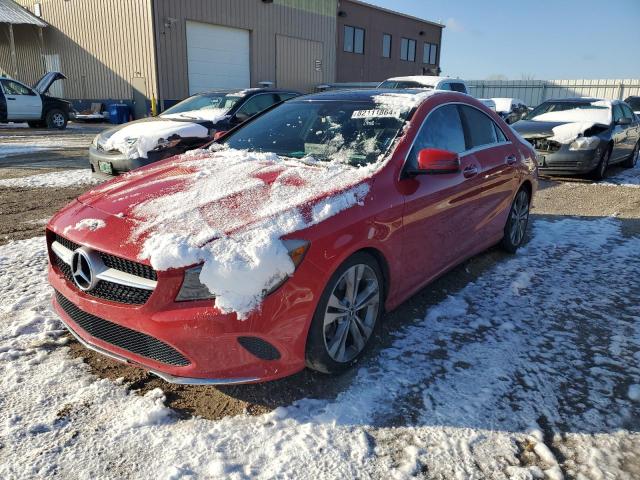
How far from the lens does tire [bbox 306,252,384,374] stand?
2562 mm

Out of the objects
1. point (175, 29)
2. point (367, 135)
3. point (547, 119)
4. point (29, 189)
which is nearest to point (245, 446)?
point (367, 135)

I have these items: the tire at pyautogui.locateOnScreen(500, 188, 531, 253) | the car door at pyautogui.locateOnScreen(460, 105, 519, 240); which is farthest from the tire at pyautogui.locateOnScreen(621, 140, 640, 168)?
the car door at pyautogui.locateOnScreen(460, 105, 519, 240)

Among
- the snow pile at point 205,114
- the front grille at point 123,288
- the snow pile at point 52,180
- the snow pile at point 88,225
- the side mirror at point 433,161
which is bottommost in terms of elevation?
the snow pile at point 52,180

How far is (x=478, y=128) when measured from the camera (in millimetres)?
4289

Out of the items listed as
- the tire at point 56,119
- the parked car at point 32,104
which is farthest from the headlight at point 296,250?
the tire at point 56,119

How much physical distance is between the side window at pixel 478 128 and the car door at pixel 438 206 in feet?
0.46

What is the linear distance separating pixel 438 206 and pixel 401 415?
1.49m

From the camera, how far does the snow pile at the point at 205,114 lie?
791 cm

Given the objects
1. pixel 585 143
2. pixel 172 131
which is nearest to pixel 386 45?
pixel 585 143

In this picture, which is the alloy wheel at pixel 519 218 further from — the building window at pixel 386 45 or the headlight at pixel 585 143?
the building window at pixel 386 45

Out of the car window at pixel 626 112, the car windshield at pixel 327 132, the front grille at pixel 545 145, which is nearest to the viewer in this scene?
the car windshield at pixel 327 132

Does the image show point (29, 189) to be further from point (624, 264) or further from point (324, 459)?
point (624, 264)

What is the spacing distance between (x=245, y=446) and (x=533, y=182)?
420 cm

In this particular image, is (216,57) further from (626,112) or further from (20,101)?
(626,112)
